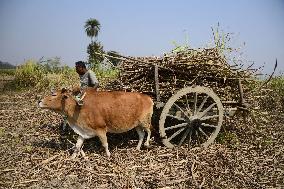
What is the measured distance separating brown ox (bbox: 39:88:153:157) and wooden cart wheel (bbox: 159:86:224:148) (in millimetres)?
386

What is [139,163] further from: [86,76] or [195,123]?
[86,76]

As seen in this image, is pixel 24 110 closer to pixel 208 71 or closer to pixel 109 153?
pixel 109 153

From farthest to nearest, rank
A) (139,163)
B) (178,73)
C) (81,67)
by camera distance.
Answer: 1. (81,67)
2. (178,73)
3. (139,163)

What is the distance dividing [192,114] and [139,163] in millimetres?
1250

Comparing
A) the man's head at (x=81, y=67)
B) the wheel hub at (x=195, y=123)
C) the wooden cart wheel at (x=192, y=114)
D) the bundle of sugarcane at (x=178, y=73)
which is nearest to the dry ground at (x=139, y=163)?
the wooden cart wheel at (x=192, y=114)

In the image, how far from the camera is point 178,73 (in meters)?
6.28

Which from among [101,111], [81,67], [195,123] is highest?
[81,67]

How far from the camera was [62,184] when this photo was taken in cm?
505

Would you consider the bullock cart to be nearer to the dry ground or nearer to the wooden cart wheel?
the wooden cart wheel

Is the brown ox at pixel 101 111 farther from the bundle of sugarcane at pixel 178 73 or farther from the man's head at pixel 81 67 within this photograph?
the man's head at pixel 81 67

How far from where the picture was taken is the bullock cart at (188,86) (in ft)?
19.8

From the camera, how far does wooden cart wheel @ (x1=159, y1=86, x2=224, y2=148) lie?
5.90 m

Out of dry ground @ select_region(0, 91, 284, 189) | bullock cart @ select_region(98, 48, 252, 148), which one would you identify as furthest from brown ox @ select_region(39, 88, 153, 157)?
dry ground @ select_region(0, 91, 284, 189)

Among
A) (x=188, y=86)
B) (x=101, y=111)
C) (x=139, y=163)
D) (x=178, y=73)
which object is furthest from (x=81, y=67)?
(x=139, y=163)
